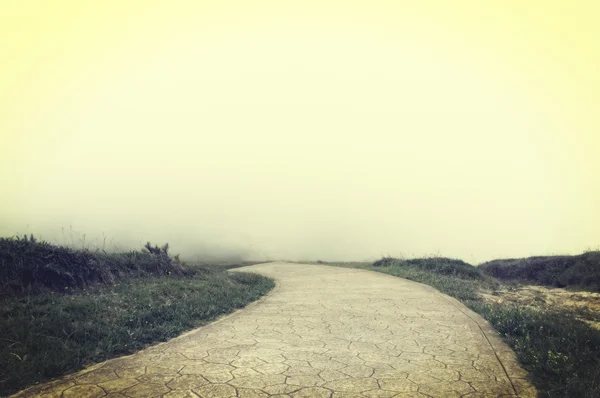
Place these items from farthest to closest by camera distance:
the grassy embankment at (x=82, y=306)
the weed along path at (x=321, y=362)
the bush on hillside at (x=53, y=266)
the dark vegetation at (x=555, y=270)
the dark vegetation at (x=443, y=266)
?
the dark vegetation at (x=443, y=266) < the dark vegetation at (x=555, y=270) < the bush on hillside at (x=53, y=266) < the grassy embankment at (x=82, y=306) < the weed along path at (x=321, y=362)

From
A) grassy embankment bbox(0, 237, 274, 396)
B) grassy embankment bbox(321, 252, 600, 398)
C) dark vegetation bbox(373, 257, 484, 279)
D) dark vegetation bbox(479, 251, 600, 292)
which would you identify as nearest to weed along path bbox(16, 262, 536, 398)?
grassy embankment bbox(321, 252, 600, 398)

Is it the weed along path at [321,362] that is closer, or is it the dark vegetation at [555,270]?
the weed along path at [321,362]

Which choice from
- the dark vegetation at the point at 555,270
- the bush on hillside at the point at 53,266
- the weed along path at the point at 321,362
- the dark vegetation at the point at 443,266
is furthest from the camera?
the dark vegetation at the point at 443,266

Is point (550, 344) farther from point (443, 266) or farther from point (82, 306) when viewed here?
point (443, 266)

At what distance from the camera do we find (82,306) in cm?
787

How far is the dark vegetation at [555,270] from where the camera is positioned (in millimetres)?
17234

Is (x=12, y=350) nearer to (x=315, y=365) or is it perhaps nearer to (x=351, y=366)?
(x=315, y=365)

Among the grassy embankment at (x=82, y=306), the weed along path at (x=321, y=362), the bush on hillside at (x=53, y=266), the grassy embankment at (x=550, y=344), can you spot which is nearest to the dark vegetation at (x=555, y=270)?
the grassy embankment at (x=550, y=344)

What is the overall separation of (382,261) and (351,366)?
68.3 feet

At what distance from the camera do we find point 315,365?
5703 mm

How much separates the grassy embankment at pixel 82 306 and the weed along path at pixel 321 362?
453 millimetres

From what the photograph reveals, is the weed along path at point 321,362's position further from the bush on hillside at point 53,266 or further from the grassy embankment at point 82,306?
the bush on hillside at point 53,266

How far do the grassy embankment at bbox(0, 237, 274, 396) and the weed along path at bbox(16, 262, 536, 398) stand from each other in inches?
17.8

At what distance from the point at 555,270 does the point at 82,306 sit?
915 inches
